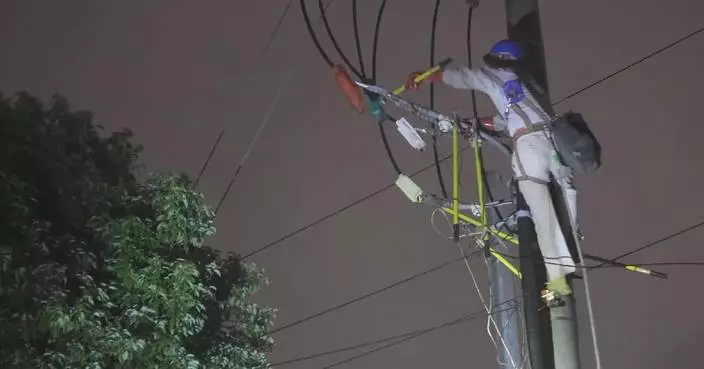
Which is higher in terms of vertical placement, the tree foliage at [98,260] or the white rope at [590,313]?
the tree foliage at [98,260]

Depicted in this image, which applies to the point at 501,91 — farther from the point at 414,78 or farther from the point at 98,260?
the point at 98,260

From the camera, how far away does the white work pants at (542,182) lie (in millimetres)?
3803

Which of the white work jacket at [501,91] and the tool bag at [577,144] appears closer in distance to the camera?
the tool bag at [577,144]

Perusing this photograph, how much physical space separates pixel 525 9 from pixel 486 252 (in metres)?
1.59

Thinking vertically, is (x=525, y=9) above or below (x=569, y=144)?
above

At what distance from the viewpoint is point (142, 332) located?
546 cm

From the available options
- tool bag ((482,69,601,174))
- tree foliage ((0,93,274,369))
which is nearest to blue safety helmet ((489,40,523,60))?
tool bag ((482,69,601,174))

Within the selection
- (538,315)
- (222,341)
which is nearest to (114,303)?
(222,341)

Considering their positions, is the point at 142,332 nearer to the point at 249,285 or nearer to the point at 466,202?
the point at 249,285

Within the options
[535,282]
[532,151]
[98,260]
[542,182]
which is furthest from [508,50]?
[98,260]

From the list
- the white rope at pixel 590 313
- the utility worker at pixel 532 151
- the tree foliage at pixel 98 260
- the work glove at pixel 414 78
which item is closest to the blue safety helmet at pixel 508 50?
the utility worker at pixel 532 151

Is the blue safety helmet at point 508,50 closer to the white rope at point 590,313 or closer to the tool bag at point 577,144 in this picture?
the tool bag at point 577,144

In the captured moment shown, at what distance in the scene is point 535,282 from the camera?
362cm

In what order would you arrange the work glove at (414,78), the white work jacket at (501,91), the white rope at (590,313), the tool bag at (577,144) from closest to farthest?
the white rope at (590,313), the tool bag at (577,144), the white work jacket at (501,91), the work glove at (414,78)
